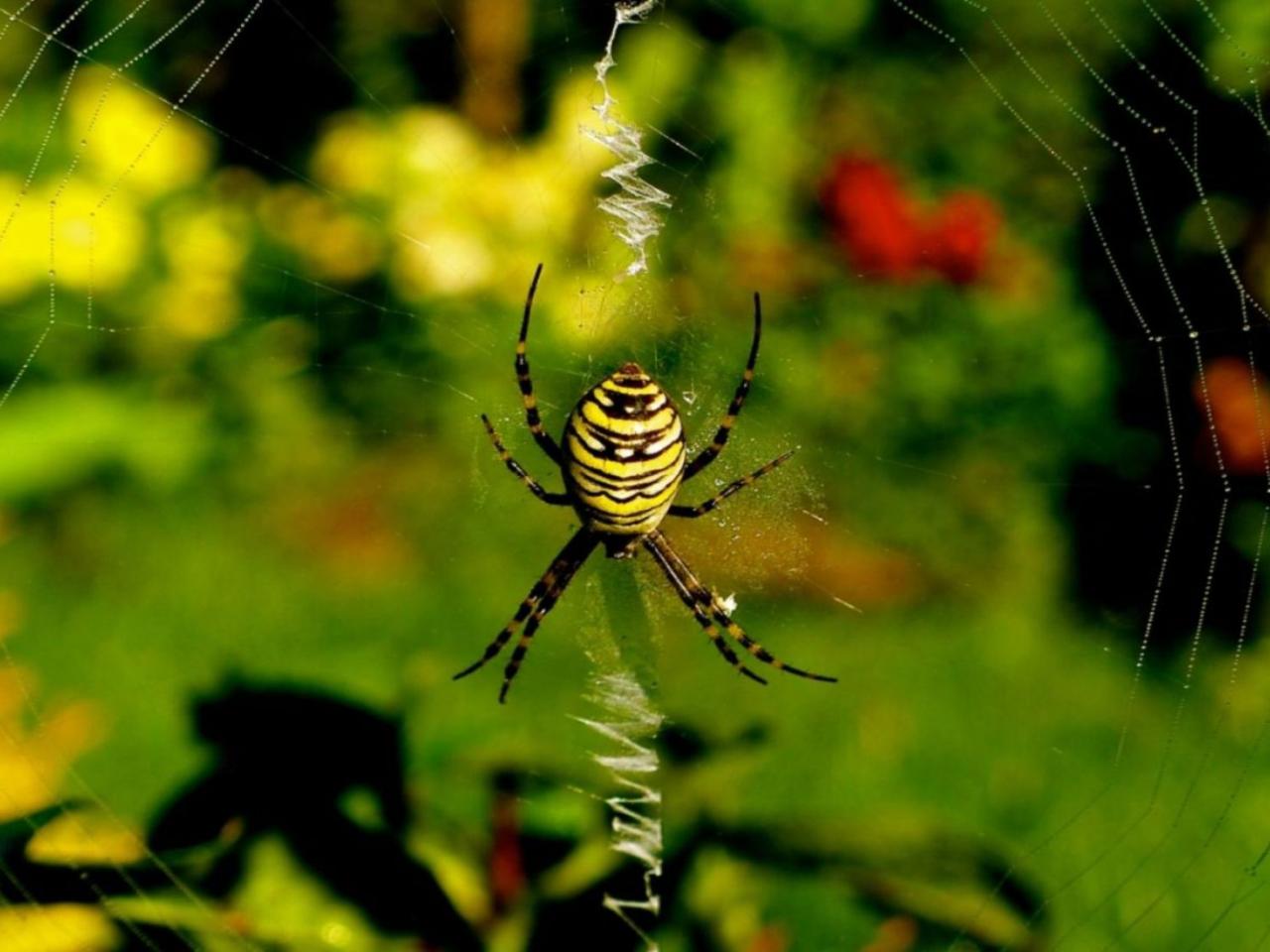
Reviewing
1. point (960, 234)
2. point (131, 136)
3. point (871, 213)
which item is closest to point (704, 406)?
point (871, 213)

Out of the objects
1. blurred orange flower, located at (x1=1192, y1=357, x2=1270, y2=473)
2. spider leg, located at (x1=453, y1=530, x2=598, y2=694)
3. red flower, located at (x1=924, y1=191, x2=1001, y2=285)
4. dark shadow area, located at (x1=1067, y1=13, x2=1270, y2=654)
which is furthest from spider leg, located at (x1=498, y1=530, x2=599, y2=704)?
blurred orange flower, located at (x1=1192, y1=357, x2=1270, y2=473)

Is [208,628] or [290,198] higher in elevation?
[290,198]

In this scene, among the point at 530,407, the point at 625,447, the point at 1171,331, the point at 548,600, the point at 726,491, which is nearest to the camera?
the point at 625,447

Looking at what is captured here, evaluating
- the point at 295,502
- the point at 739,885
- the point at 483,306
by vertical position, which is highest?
the point at 483,306

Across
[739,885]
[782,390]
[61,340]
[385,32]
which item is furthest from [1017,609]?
[61,340]

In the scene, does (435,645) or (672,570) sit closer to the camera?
(672,570)

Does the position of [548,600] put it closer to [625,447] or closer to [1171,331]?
[625,447]

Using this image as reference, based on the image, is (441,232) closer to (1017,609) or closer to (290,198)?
(290,198)

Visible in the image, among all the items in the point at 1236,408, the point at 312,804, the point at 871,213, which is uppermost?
the point at 871,213
